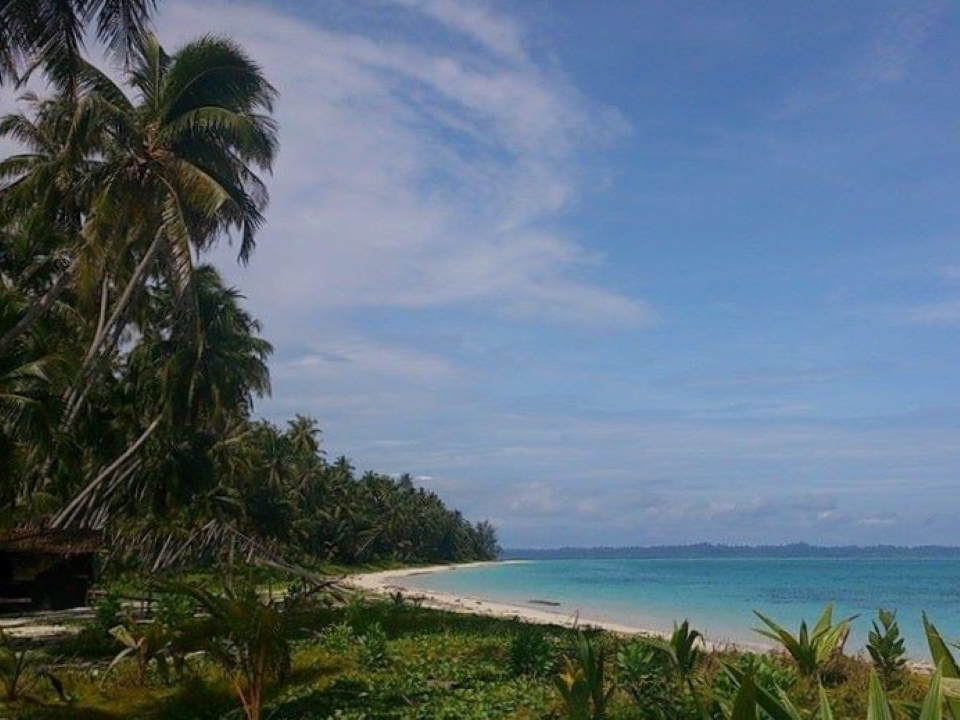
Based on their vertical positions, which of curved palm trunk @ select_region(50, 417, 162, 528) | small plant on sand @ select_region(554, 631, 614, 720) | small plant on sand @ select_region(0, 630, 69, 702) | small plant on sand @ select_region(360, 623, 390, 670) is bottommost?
small plant on sand @ select_region(0, 630, 69, 702)

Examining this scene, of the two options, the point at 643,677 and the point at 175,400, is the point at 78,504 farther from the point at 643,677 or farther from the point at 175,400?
the point at 643,677

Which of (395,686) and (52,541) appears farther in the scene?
(52,541)

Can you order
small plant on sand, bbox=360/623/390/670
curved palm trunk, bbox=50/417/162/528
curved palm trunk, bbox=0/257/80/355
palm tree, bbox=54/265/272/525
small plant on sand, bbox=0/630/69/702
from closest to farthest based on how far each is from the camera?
small plant on sand, bbox=0/630/69/702 < small plant on sand, bbox=360/623/390/670 < curved palm trunk, bbox=0/257/80/355 < curved palm trunk, bbox=50/417/162/528 < palm tree, bbox=54/265/272/525

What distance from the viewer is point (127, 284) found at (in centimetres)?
2220

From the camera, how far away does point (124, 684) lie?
8445mm

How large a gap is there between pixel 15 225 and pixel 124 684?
16028 mm

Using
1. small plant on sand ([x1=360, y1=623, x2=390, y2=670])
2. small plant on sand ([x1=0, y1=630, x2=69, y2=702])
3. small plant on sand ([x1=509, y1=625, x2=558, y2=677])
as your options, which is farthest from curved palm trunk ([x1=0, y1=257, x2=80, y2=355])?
small plant on sand ([x1=509, y1=625, x2=558, y2=677])

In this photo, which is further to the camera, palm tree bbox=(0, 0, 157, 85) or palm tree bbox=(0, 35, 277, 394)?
palm tree bbox=(0, 35, 277, 394)

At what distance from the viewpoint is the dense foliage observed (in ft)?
49.5

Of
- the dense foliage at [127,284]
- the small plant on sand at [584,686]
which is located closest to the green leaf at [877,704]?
the small plant on sand at [584,686]

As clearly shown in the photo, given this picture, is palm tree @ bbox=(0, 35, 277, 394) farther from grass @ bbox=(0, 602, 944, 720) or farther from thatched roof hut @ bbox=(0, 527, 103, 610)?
grass @ bbox=(0, 602, 944, 720)

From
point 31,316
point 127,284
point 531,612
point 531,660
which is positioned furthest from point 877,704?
point 531,612

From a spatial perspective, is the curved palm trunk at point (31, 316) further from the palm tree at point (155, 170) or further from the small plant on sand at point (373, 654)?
the small plant on sand at point (373, 654)

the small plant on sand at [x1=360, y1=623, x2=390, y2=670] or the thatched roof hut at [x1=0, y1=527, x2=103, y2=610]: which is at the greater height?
the thatched roof hut at [x1=0, y1=527, x2=103, y2=610]
